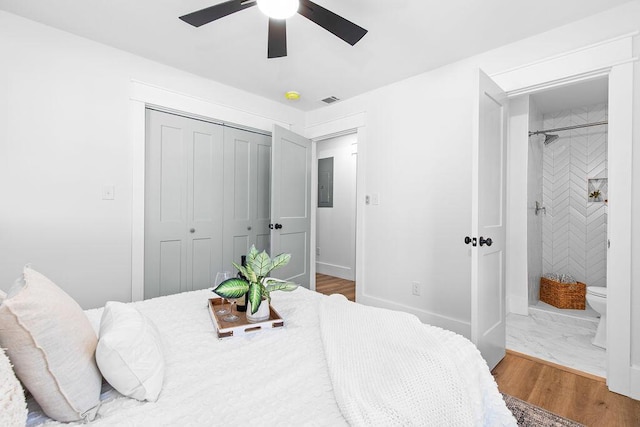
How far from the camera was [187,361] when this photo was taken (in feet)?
3.52

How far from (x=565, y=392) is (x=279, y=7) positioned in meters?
2.80

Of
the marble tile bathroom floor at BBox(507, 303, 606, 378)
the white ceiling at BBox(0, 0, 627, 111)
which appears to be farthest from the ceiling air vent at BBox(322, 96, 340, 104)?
the marble tile bathroom floor at BBox(507, 303, 606, 378)

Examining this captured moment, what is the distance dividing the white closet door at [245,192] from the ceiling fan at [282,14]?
169cm

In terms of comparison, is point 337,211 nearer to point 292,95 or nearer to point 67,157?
point 292,95

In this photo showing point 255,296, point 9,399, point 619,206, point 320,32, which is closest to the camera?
point 9,399

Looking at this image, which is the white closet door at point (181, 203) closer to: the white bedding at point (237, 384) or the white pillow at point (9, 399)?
the white bedding at point (237, 384)

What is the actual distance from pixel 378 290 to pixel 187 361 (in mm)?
2414

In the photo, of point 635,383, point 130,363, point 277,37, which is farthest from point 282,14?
point 635,383

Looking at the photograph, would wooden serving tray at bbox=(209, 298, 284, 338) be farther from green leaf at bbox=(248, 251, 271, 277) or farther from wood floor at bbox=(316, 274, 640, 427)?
wood floor at bbox=(316, 274, 640, 427)

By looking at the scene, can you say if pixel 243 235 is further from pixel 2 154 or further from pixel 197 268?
pixel 2 154

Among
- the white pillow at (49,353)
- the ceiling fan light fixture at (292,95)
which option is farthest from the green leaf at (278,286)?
the ceiling fan light fixture at (292,95)

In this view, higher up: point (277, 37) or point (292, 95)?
point (292, 95)

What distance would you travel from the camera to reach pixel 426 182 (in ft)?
9.30

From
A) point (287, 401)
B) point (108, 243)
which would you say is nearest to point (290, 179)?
point (108, 243)
